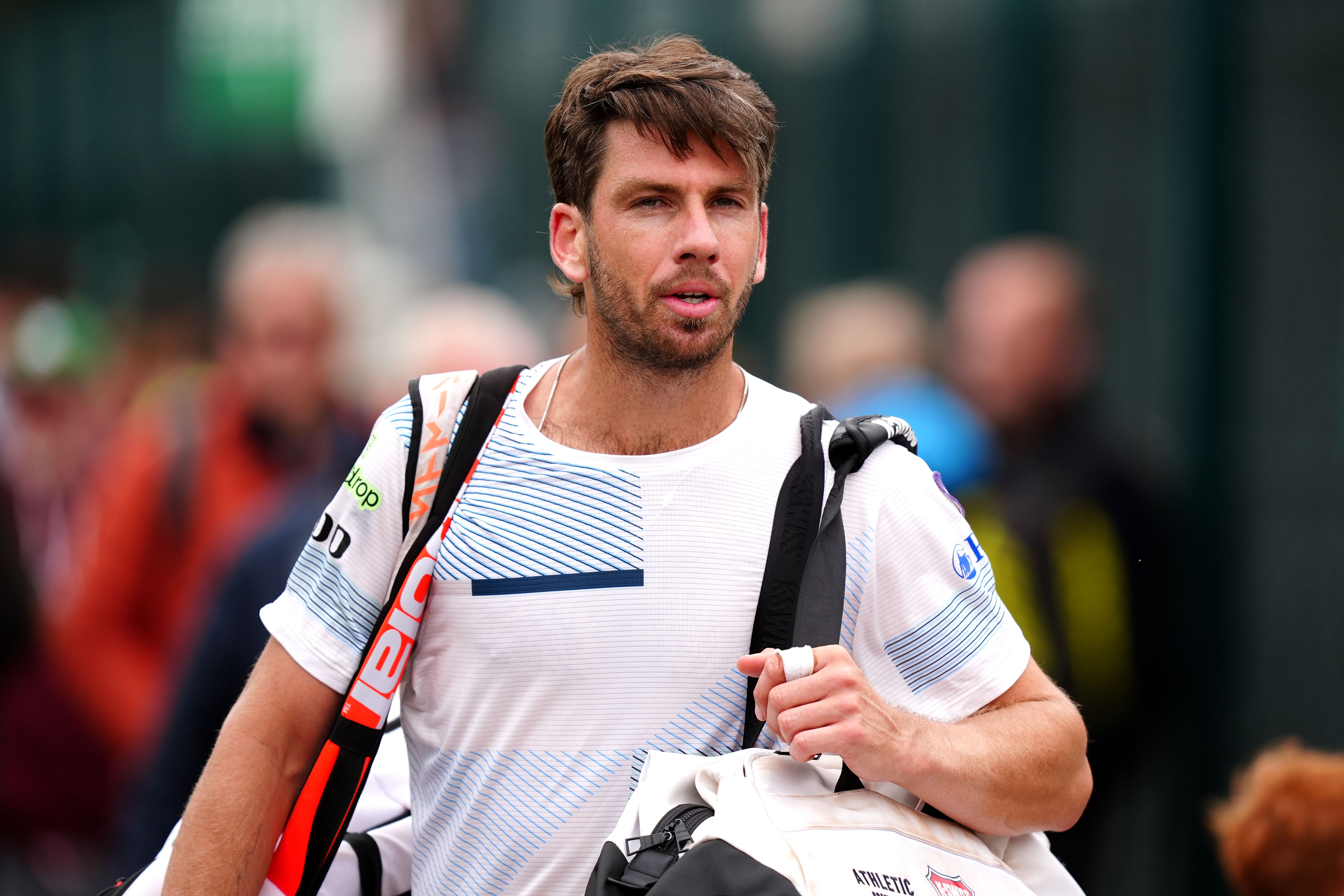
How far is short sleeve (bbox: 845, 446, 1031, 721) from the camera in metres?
2.66

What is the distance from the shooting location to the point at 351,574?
9.09 ft

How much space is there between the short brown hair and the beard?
0.55ft

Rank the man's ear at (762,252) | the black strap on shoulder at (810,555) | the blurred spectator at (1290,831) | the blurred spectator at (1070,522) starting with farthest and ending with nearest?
the blurred spectator at (1070,522) < the blurred spectator at (1290,831) < the man's ear at (762,252) < the black strap on shoulder at (810,555)

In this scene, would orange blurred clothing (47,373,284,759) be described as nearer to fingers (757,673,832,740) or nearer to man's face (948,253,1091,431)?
man's face (948,253,1091,431)

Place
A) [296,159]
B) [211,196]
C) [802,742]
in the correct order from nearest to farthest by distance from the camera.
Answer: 1. [802,742]
2. [296,159]
3. [211,196]

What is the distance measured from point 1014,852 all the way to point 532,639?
923 millimetres

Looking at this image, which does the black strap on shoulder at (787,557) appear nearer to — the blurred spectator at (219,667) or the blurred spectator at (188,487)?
the blurred spectator at (219,667)

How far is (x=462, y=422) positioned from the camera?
2830 mm

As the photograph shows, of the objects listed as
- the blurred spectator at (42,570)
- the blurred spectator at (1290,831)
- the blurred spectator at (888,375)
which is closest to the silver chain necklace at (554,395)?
the blurred spectator at (1290,831)

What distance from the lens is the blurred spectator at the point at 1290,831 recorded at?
9.77 feet

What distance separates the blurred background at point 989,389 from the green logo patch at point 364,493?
1.27 m

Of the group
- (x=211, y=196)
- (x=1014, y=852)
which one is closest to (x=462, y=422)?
(x=1014, y=852)

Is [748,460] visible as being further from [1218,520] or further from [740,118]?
[1218,520]

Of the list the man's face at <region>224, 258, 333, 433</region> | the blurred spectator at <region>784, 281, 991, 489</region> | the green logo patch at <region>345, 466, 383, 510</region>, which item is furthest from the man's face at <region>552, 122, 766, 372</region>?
the man's face at <region>224, 258, 333, 433</region>
